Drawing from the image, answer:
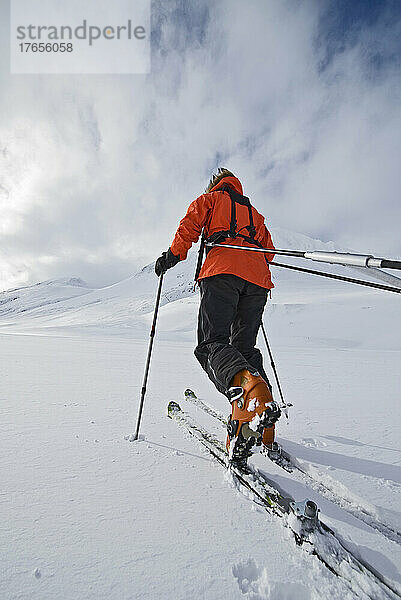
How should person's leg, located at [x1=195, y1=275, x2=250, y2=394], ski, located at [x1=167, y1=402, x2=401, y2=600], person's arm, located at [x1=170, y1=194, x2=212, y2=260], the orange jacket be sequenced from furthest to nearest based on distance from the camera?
person's arm, located at [x1=170, y1=194, x2=212, y2=260] < the orange jacket < person's leg, located at [x1=195, y1=275, x2=250, y2=394] < ski, located at [x1=167, y1=402, x2=401, y2=600]

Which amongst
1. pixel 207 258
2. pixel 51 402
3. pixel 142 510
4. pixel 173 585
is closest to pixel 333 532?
pixel 173 585

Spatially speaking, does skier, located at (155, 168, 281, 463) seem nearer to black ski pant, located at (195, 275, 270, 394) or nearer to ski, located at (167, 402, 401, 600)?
black ski pant, located at (195, 275, 270, 394)

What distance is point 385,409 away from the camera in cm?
359

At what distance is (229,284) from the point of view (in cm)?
258

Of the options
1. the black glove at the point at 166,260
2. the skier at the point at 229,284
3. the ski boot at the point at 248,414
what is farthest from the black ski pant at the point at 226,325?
the black glove at the point at 166,260

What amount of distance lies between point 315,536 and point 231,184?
271 cm

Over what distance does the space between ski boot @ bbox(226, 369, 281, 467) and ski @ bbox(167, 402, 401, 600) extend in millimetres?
127

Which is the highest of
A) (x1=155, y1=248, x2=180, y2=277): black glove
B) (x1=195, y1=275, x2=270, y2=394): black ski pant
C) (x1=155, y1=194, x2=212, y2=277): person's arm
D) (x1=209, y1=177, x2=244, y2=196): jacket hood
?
(x1=209, y1=177, x2=244, y2=196): jacket hood

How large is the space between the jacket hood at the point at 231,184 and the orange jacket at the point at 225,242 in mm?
195

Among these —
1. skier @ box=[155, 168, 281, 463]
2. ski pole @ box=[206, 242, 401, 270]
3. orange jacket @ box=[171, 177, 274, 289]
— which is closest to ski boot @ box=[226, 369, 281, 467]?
skier @ box=[155, 168, 281, 463]

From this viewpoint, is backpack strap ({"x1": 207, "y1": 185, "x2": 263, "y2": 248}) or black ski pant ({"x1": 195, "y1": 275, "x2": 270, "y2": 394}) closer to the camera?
black ski pant ({"x1": 195, "y1": 275, "x2": 270, "y2": 394})

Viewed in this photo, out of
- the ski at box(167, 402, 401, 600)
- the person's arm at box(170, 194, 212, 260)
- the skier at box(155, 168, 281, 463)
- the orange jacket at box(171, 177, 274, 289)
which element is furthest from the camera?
the person's arm at box(170, 194, 212, 260)

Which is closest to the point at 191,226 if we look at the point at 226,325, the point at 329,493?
the point at 226,325

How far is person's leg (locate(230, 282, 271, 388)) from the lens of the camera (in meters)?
2.81
